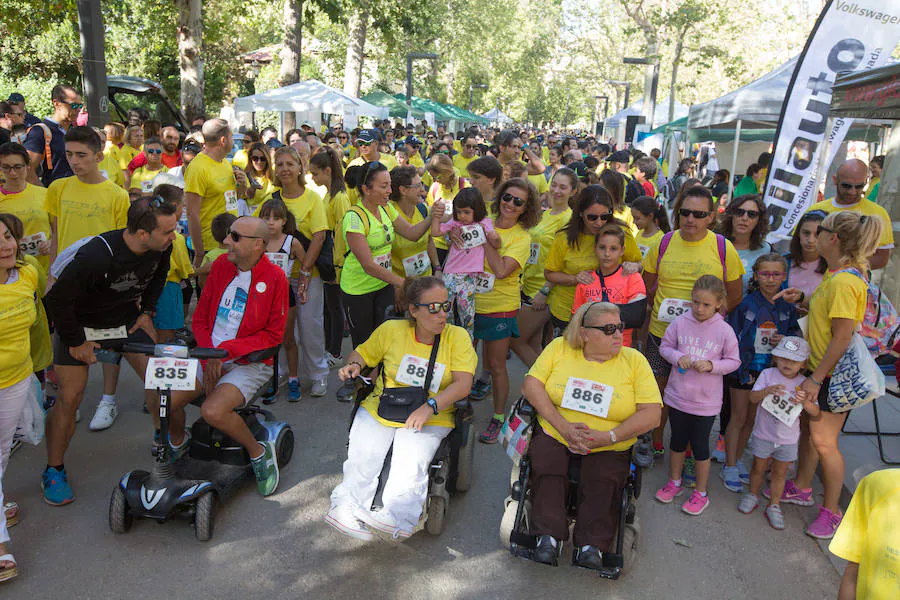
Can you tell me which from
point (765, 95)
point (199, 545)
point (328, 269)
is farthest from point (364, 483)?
point (765, 95)

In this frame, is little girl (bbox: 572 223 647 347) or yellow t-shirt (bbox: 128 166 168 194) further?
yellow t-shirt (bbox: 128 166 168 194)

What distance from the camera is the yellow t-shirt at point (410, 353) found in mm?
3838

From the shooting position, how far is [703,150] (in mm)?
21203

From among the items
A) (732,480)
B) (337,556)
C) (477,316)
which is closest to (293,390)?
(477,316)

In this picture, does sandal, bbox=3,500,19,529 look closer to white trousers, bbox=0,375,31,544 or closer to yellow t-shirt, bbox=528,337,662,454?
white trousers, bbox=0,375,31,544

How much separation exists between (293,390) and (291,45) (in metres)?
16.5

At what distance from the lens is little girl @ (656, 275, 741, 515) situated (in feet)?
13.1

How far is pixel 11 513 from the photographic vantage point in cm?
371

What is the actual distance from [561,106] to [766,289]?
105 metres

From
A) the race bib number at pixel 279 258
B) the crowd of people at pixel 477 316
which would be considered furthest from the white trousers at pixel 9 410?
the race bib number at pixel 279 258

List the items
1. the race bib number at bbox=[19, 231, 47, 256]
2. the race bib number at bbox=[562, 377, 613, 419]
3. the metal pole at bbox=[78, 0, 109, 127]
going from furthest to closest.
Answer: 1. the metal pole at bbox=[78, 0, 109, 127]
2. the race bib number at bbox=[19, 231, 47, 256]
3. the race bib number at bbox=[562, 377, 613, 419]

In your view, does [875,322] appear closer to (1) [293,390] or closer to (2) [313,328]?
(2) [313,328]

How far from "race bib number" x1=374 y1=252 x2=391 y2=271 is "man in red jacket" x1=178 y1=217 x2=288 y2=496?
1040 millimetres

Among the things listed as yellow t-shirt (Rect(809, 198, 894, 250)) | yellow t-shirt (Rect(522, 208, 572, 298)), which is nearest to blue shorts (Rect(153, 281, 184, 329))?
yellow t-shirt (Rect(522, 208, 572, 298))
